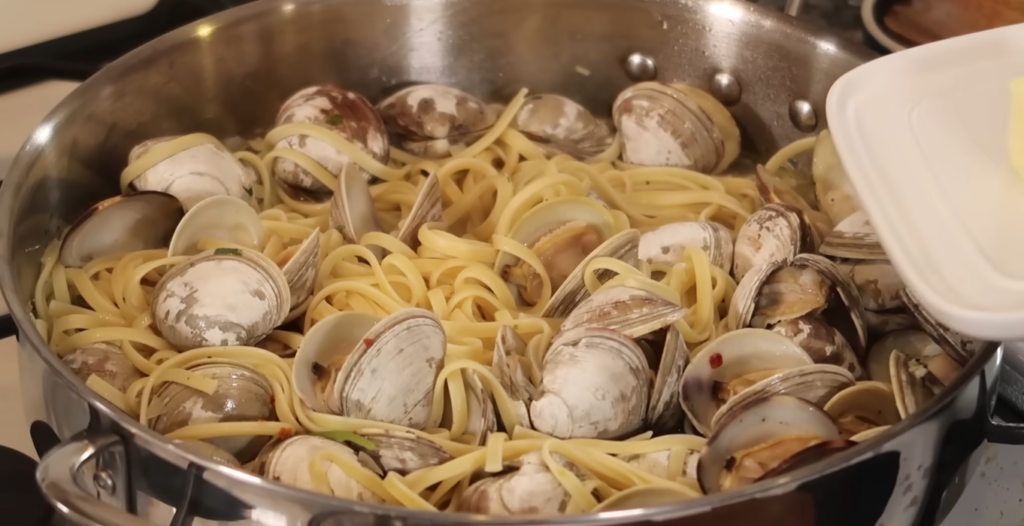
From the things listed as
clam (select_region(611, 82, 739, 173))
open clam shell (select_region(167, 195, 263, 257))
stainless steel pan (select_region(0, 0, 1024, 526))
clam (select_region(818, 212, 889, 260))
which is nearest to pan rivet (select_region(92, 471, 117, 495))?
stainless steel pan (select_region(0, 0, 1024, 526))

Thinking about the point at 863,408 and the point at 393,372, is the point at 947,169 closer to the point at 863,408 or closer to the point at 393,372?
the point at 863,408

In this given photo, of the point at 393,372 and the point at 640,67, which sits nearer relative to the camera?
the point at 393,372

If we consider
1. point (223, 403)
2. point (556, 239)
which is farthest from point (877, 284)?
point (223, 403)

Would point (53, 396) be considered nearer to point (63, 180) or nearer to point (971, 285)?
point (63, 180)

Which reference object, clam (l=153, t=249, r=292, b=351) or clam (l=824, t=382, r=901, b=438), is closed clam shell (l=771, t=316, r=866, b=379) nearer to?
clam (l=824, t=382, r=901, b=438)

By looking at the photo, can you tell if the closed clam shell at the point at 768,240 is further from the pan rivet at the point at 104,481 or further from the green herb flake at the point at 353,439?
the pan rivet at the point at 104,481
